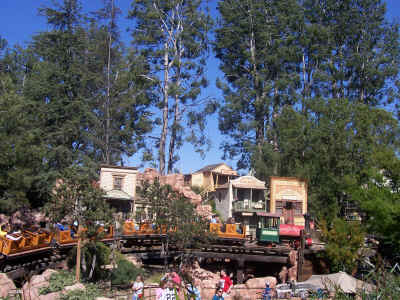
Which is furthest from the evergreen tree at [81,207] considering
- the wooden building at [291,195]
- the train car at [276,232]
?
the wooden building at [291,195]

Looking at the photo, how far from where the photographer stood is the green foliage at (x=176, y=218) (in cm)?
2616

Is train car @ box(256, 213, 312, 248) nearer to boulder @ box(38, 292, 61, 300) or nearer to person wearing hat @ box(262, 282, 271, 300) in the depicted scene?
person wearing hat @ box(262, 282, 271, 300)

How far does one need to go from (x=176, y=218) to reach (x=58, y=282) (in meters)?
10.3

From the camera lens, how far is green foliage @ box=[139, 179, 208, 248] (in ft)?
85.8

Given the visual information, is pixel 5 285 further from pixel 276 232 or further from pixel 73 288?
pixel 276 232

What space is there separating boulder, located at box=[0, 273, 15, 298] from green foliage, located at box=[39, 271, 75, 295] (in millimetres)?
1202

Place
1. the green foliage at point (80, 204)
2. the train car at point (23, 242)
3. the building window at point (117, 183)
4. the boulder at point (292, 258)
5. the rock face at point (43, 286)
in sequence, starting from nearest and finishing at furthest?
1. the rock face at point (43, 286)
2. the train car at point (23, 242)
3. the green foliage at point (80, 204)
4. the boulder at point (292, 258)
5. the building window at point (117, 183)

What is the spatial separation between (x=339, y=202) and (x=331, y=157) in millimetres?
3561

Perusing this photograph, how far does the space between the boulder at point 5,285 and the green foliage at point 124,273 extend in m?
7.36

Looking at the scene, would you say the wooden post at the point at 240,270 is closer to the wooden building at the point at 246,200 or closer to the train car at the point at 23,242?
the wooden building at the point at 246,200

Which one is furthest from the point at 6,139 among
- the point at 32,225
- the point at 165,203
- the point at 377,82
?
the point at 377,82

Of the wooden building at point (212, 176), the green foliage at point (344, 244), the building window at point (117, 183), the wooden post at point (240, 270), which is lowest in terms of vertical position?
the wooden post at point (240, 270)

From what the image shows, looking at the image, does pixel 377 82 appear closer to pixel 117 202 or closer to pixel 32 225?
pixel 117 202

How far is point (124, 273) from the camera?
2361 centimetres
